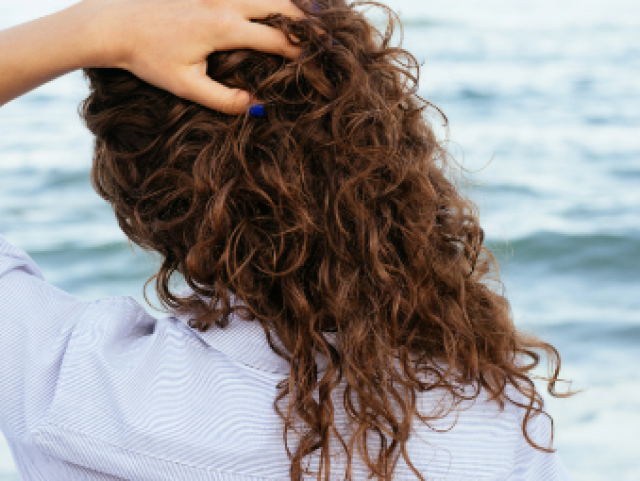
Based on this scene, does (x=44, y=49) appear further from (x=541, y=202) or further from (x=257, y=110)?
(x=541, y=202)

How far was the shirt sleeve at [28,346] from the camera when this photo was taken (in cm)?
100

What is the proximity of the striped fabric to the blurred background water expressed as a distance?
995mm

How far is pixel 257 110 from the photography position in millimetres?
1047

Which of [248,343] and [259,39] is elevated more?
[259,39]

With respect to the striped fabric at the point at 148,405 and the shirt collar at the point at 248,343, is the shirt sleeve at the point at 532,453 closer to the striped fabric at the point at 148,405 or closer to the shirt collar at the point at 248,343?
the striped fabric at the point at 148,405

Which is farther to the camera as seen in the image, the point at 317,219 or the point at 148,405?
the point at 317,219

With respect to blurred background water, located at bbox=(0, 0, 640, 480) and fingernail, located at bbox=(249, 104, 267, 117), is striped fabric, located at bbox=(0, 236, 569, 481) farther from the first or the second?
blurred background water, located at bbox=(0, 0, 640, 480)

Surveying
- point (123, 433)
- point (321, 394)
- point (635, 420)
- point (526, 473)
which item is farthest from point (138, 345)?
point (635, 420)

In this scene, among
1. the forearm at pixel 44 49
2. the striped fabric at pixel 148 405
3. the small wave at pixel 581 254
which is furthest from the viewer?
the small wave at pixel 581 254

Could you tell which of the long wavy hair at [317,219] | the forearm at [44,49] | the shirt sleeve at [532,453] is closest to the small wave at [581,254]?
the shirt sleeve at [532,453]

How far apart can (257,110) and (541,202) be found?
5.03 meters

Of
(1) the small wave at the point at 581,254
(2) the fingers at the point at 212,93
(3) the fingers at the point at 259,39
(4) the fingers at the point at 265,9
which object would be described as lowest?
(1) the small wave at the point at 581,254

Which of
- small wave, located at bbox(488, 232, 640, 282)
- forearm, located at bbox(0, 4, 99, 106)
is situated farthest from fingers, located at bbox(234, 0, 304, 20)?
small wave, located at bbox(488, 232, 640, 282)

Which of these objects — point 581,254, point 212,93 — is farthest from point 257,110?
point 581,254
